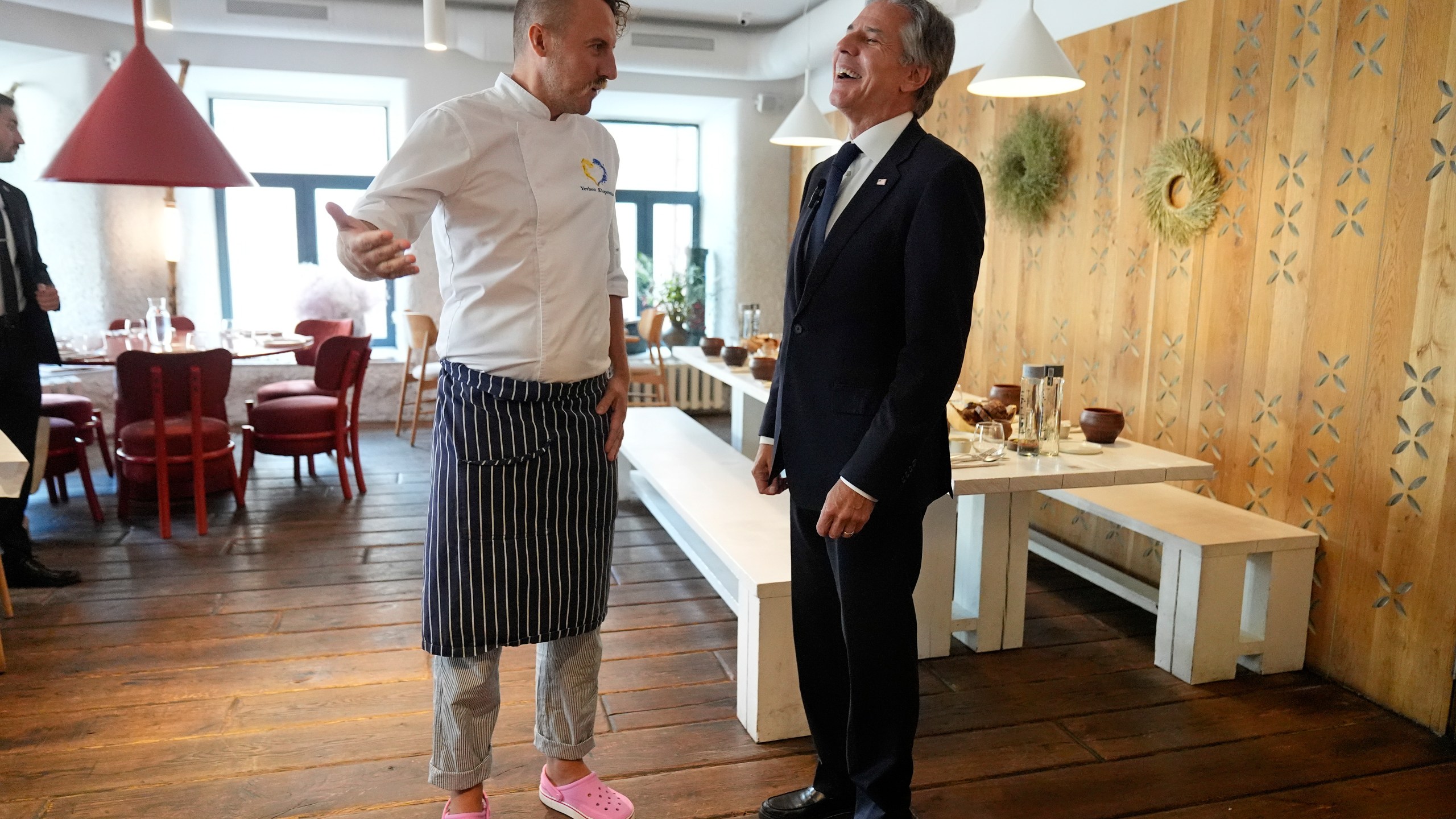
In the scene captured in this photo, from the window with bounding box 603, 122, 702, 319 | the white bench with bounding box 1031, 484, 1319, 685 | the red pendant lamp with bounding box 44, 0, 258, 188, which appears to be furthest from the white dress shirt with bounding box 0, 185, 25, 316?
the window with bounding box 603, 122, 702, 319

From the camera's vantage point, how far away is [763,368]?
435 cm

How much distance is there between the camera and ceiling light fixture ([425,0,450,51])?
450cm

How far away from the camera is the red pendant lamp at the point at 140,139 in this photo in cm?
336

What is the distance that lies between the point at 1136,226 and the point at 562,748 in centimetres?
296

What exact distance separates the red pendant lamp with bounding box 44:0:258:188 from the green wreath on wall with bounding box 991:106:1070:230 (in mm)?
3344

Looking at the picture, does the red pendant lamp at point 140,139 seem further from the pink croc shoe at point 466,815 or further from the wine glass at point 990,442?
the wine glass at point 990,442

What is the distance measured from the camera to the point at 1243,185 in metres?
3.25

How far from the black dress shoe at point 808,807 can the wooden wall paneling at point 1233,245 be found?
194cm

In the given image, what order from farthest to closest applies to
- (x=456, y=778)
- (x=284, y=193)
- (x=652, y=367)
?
1. (x=284, y=193)
2. (x=652, y=367)
3. (x=456, y=778)

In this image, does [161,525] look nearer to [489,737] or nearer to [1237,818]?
[489,737]

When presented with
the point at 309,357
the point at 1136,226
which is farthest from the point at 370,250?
the point at 309,357

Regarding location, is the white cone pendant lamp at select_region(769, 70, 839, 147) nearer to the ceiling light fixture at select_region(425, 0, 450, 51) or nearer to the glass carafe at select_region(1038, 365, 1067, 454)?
the ceiling light fixture at select_region(425, 0, 450, 51)


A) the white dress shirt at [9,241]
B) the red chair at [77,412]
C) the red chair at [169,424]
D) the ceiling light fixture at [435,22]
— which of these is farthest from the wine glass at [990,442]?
the red chair at [77,412]

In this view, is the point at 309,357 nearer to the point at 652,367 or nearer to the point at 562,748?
the point at 652,367
